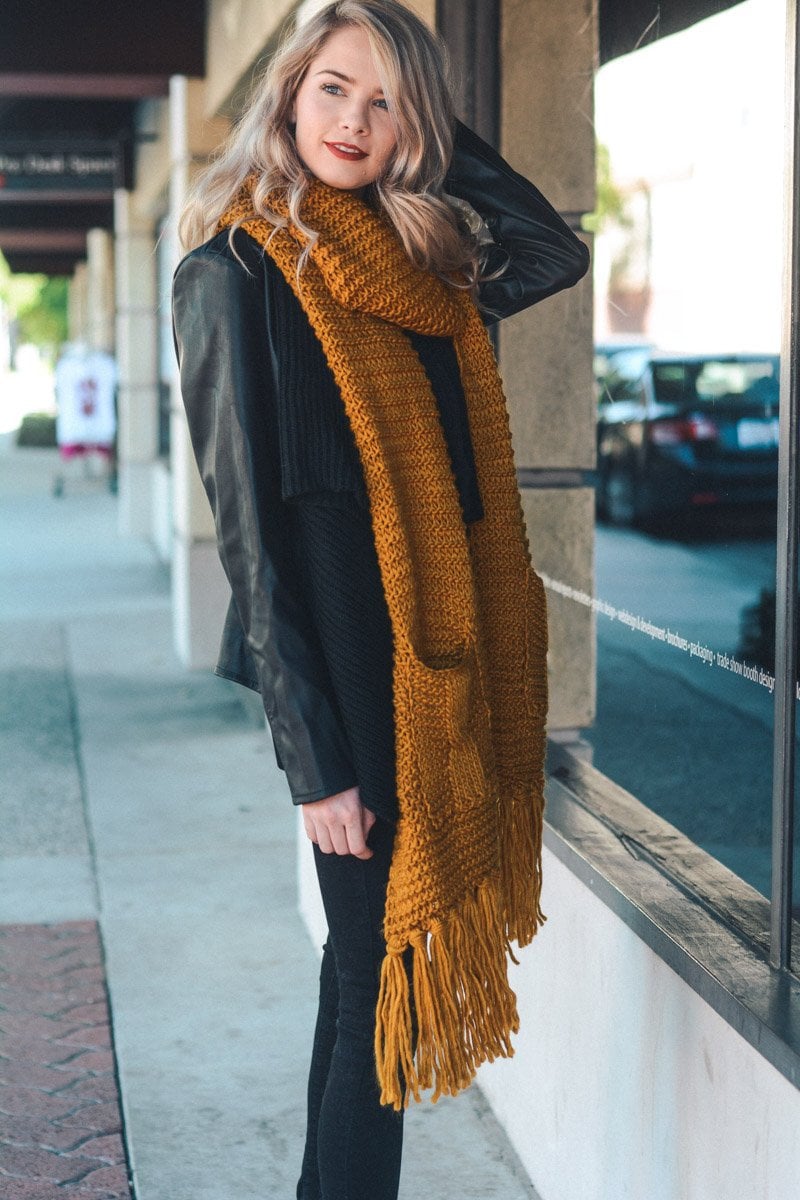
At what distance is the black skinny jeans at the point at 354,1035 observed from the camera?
7.68ft

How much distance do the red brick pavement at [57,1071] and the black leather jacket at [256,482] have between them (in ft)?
4.77

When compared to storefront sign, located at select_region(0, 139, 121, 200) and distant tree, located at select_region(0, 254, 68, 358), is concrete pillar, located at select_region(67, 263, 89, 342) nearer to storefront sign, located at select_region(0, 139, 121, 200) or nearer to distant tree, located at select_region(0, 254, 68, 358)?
distant tree, located at select_region(0, 254, 68, 358)

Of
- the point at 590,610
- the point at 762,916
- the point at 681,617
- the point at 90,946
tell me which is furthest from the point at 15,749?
the point at 762,916

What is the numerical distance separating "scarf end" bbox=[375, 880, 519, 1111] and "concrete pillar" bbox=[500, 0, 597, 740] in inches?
61.4

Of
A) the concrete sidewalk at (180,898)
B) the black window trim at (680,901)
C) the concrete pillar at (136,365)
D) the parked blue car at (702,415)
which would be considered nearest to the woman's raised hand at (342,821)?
the black window trim at (680,901)

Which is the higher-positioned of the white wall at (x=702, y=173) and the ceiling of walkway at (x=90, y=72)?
the ceiling of walkway at (x=90, y=72)

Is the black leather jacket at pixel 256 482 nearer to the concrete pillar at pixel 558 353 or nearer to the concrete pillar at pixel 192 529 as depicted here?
the concrete pillar at pixel 558 353

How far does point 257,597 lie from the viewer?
2.22 metres

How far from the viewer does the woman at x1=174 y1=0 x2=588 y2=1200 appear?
2219mm

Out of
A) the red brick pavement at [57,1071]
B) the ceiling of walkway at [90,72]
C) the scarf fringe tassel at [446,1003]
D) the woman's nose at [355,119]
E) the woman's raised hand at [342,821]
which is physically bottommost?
the red brick pavement at [57,1071]

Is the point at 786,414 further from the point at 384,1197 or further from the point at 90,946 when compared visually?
the point at 90,946

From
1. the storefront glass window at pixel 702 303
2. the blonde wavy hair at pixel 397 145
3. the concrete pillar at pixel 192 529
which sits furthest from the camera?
the concrete pillar at pixel 192 529

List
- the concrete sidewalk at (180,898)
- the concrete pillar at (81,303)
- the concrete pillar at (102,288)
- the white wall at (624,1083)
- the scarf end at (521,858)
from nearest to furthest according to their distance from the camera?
the white wall at (624,1083), the scarf end at (521,858), the concrete sidewalk at (180,898), the concrete pillar at (102,288), the concrete pillar at (81,303)

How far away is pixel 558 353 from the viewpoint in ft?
12.4
